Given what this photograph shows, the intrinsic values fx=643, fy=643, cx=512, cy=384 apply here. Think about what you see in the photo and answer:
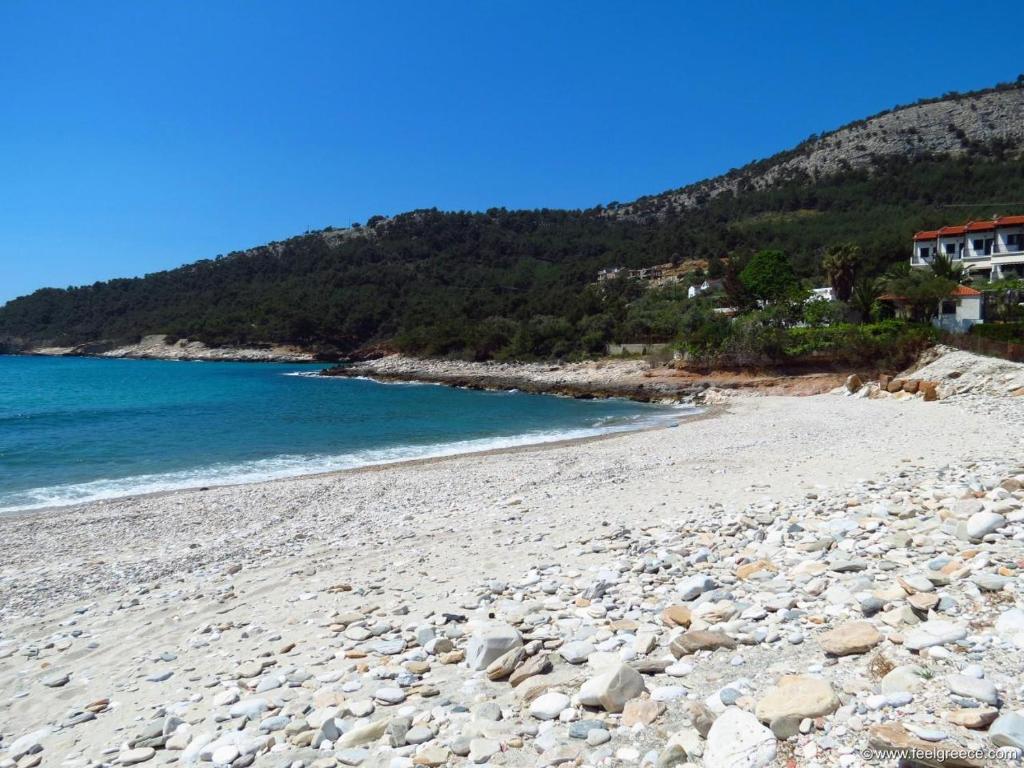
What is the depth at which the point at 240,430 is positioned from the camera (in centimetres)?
3064

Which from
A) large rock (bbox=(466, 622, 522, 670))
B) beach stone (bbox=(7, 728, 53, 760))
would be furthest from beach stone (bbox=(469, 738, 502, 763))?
beach stone (bbox=(7, 728, 53, 760))

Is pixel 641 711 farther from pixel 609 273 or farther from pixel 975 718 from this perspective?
pixel 609 273

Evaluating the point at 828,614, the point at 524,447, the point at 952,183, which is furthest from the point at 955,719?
the point at 952,183

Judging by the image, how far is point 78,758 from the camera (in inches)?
180

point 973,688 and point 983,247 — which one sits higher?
point 983,247

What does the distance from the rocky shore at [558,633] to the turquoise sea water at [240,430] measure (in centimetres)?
→ 851

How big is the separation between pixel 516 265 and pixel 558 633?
444ft

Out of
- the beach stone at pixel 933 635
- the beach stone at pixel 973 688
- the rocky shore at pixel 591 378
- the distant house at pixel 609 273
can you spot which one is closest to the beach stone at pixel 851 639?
the beach stone at pixel 933 635

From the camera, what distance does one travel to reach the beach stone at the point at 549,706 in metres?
4.12

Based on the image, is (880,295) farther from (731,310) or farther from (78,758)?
(78,758)

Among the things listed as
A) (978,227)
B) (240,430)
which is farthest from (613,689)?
(978,227)

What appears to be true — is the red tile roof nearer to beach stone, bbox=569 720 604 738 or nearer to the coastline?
the coastline

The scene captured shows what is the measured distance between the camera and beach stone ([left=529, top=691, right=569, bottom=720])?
4125mm

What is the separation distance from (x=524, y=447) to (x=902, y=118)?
143 meters
